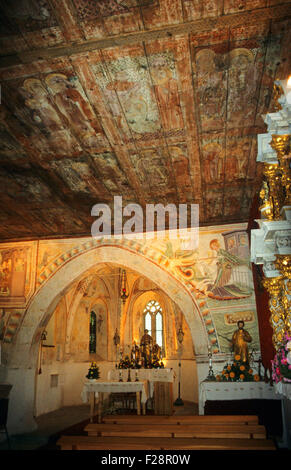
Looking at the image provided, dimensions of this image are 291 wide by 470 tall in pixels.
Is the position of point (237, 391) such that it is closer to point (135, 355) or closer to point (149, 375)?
point (149, 375)

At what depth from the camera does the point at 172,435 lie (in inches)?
176

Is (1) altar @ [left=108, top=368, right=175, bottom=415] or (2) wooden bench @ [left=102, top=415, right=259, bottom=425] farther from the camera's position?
(1) altar @ [left=108, top=368, right=175, bottom=415]

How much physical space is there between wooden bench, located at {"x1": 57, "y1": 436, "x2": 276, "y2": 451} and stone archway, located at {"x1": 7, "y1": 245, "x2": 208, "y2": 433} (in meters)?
5.70

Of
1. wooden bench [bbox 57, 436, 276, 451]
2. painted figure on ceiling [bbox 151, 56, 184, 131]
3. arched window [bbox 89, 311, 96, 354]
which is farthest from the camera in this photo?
arched window [bbox 89, 311, 96, 354]

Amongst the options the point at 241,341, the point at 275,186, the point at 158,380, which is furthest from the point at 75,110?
the point at 158,380

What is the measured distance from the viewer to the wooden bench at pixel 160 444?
12.2 feet

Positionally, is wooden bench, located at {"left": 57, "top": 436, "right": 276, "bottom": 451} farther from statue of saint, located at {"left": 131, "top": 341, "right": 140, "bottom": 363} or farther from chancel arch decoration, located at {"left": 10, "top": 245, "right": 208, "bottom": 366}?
statue of saint, located at {"left": 131, "top": 341, "right": 140, "bottom": 363}

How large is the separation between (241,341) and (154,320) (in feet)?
29.7

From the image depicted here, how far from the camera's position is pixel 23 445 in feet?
28.4

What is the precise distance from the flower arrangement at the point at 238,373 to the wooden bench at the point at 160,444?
15.2 feet

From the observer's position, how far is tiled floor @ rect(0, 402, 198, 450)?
8.76 meters

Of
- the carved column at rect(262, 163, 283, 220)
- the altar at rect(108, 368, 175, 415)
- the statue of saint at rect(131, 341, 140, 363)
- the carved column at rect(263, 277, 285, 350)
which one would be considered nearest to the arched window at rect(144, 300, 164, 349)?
the statue of saint at rect(131, 341, 140, 363)

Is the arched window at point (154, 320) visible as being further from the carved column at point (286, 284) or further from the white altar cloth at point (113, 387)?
the carved column at point (286, 284)

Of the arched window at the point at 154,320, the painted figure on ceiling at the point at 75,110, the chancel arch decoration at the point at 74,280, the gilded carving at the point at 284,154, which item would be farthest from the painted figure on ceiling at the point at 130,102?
the arched window at the point at 154,320
